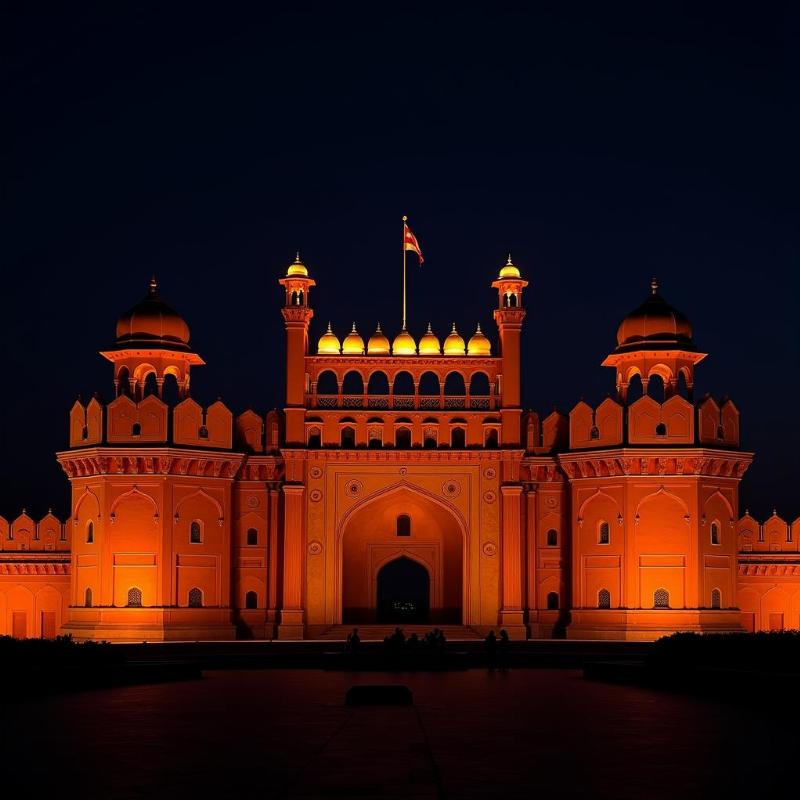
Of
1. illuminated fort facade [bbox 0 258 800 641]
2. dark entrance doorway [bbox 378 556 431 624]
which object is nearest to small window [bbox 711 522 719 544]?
illuminated fort facade [bbox 0 258 800 641]

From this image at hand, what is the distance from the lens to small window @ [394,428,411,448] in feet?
142

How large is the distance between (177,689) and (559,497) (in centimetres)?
2095

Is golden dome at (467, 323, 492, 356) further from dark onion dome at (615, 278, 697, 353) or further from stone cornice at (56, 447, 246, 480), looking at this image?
stone cornice at (56, 447, 246, 480)

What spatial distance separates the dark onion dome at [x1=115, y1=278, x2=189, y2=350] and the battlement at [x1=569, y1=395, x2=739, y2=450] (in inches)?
494

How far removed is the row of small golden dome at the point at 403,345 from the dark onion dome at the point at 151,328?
171 inches

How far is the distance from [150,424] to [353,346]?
21.3 feet

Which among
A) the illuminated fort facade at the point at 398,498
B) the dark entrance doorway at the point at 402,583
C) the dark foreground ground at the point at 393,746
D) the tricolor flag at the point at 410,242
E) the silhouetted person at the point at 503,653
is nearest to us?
the dark foreground ground at the point at 393,746

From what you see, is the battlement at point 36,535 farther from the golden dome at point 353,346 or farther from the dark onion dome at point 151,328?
the golden dome at point 353,346

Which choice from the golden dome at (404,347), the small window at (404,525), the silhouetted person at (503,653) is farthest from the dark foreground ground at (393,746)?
the small window at (404,525)

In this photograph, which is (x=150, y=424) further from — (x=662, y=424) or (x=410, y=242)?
(x=662, y=424)

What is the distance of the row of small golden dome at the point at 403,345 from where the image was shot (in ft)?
142

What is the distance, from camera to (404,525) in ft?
151

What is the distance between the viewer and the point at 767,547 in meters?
43.5

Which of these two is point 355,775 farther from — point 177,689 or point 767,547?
point 767,547
